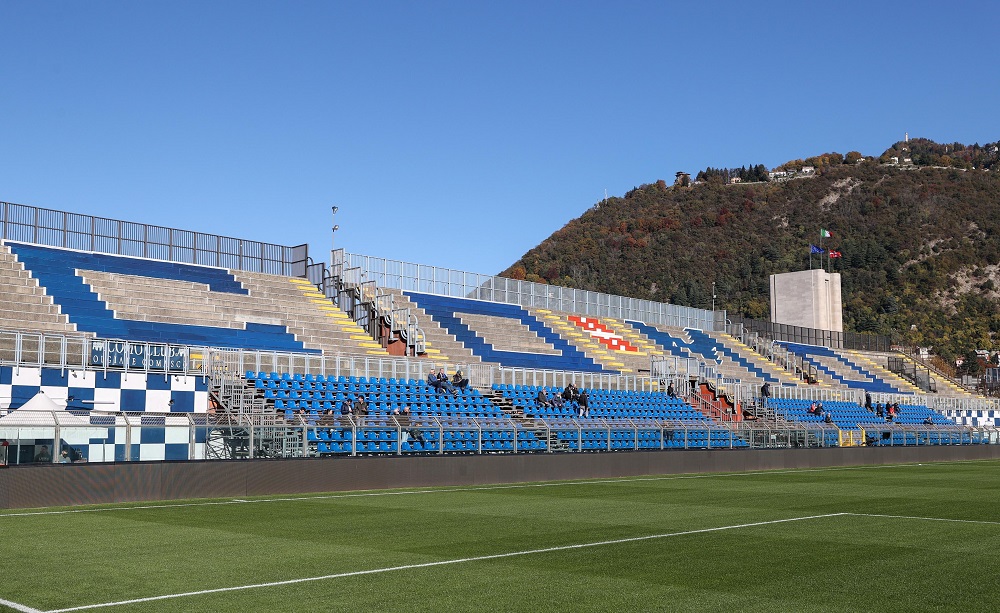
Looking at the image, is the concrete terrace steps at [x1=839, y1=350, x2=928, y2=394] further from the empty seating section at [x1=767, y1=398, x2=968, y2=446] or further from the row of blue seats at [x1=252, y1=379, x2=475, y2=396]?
the row of blue seats at [x1=252, y1=379, x2=475, y2=396]

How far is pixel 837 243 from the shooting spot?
124688mm

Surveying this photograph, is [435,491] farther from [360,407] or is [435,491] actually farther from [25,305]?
[25,305]

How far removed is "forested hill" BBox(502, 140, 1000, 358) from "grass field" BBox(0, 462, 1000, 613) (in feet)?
291

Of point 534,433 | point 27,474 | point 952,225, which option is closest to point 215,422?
point 27,474

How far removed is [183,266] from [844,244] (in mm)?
101450

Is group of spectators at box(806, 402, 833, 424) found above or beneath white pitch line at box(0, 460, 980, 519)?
above

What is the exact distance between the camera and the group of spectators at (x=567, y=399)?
31.4m

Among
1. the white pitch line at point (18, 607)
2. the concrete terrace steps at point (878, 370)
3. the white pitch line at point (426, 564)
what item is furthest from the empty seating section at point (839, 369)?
the white pitch line at point (18, 607)

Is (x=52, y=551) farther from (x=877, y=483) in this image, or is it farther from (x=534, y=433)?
(x=877, y=483)

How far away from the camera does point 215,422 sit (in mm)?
19453

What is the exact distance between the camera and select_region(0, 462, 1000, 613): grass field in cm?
815

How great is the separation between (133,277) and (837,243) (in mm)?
105413

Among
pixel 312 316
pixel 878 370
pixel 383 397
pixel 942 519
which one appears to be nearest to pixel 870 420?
pixel 878 370

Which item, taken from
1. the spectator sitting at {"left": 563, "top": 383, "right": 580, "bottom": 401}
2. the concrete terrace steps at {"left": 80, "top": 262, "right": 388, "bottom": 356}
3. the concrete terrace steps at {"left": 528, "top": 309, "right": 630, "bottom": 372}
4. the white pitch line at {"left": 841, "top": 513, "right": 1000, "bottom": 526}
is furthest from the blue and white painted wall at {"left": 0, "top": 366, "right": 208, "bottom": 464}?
the concrete terrace steps at {"left": 528, "top": 309, "right": 630, "bottom": 372}
